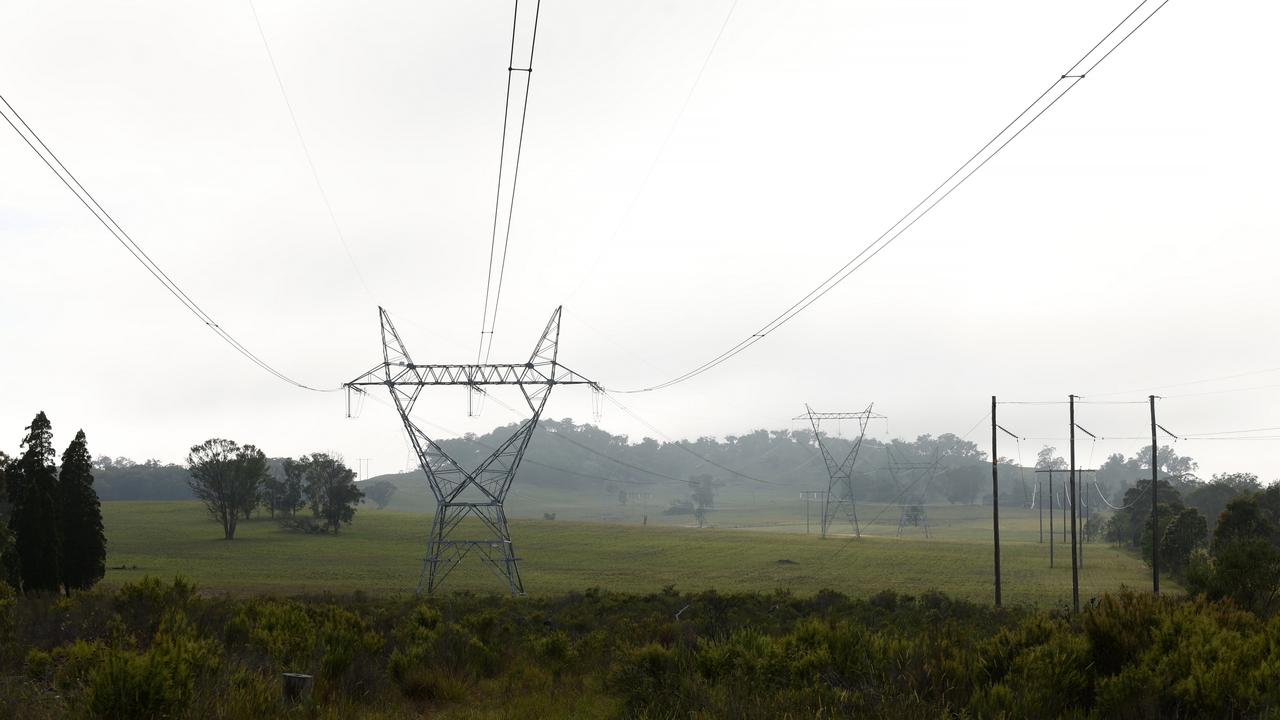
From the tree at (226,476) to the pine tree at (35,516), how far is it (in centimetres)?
6726

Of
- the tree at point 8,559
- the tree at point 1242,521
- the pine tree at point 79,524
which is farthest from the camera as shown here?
the tree at point 1242,521

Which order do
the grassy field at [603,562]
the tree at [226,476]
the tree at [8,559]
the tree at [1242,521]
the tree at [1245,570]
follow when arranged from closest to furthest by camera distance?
the tree at [1245,570] → the tree at [8,559] → the tree at [1242,521] → the grassy field at [603,562] → the tree at [226,476]

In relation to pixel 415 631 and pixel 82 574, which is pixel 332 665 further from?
pixel 82 574

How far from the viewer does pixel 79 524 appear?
48250 mm

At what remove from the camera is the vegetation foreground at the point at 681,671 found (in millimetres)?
10117

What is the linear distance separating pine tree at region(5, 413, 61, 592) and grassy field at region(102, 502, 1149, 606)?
9.16 metres

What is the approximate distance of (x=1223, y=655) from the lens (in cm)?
1041

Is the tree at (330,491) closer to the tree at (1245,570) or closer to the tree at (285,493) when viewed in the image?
the tree at (285,493)

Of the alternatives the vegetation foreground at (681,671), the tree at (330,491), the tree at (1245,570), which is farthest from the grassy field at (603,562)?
the vegetation foreground at (681,671)

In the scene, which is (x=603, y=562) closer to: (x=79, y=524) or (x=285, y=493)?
(x=79, y=524)

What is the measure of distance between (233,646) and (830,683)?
1092 centimetres

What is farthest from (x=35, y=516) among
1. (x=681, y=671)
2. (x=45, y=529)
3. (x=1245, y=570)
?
(x=1245, y=570)

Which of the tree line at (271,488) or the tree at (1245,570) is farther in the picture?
the tree line at (271,488)

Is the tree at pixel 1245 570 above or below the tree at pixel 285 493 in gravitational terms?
above
